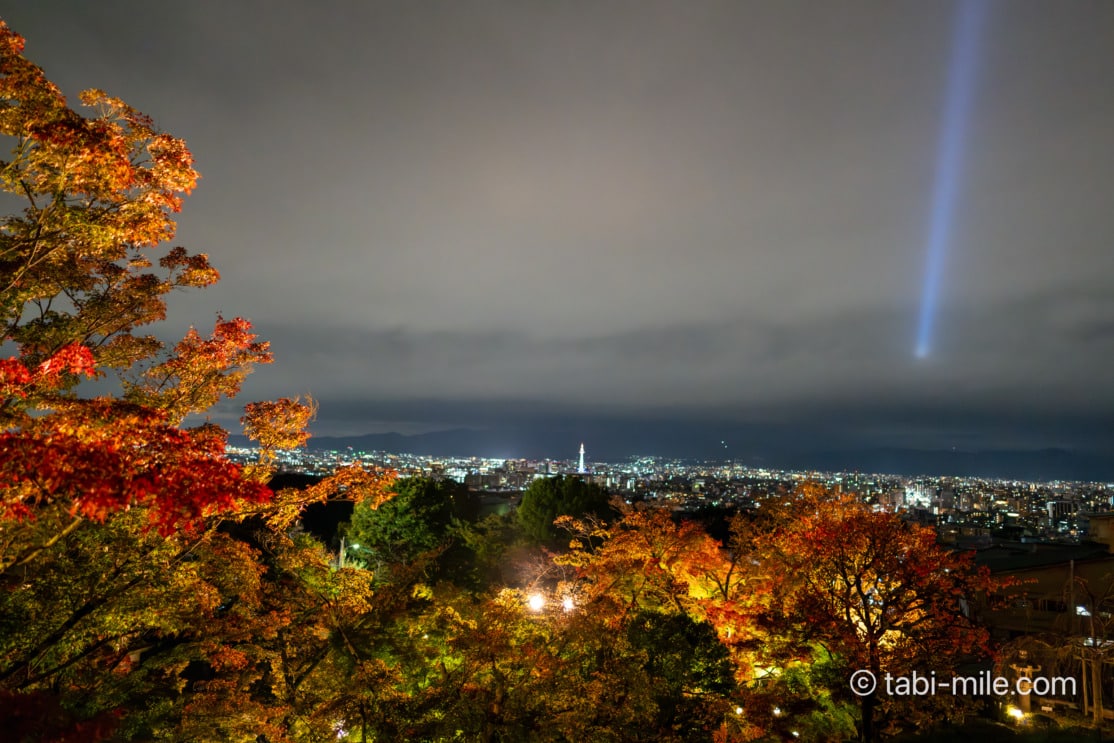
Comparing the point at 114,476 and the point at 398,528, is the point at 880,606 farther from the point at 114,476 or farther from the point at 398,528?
the point at 398,528

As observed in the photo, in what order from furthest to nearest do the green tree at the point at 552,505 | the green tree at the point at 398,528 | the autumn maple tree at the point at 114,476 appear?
the green tree at the point at 552,505, the green tree at the point at 398,528, the autumn maple tree at the point at 114,476

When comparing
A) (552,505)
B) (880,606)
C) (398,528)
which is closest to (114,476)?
(880,606)

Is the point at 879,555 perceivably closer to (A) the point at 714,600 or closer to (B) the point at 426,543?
(A) the point at 714,600

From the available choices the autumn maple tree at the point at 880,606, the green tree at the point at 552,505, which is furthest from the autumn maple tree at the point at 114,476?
the green tree at the point at 552,505

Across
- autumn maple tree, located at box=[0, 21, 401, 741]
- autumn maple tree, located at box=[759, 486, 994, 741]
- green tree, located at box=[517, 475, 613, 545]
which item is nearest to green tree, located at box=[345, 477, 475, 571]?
green tree, located at box=[517, 475, 613, 545]

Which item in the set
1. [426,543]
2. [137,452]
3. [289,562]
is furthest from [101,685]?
[426,543]

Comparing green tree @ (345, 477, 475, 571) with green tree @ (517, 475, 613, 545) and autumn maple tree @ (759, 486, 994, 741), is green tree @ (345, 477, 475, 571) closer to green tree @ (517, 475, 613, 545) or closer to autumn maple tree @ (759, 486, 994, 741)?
green tree @ (517, 475, 613, 545)

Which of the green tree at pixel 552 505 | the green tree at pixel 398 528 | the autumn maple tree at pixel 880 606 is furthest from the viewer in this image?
the green tree at pixel 552 505

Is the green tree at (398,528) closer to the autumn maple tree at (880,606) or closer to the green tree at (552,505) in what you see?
the green tree at (552,505)

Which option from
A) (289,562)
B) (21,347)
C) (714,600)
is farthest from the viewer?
(714,600)
